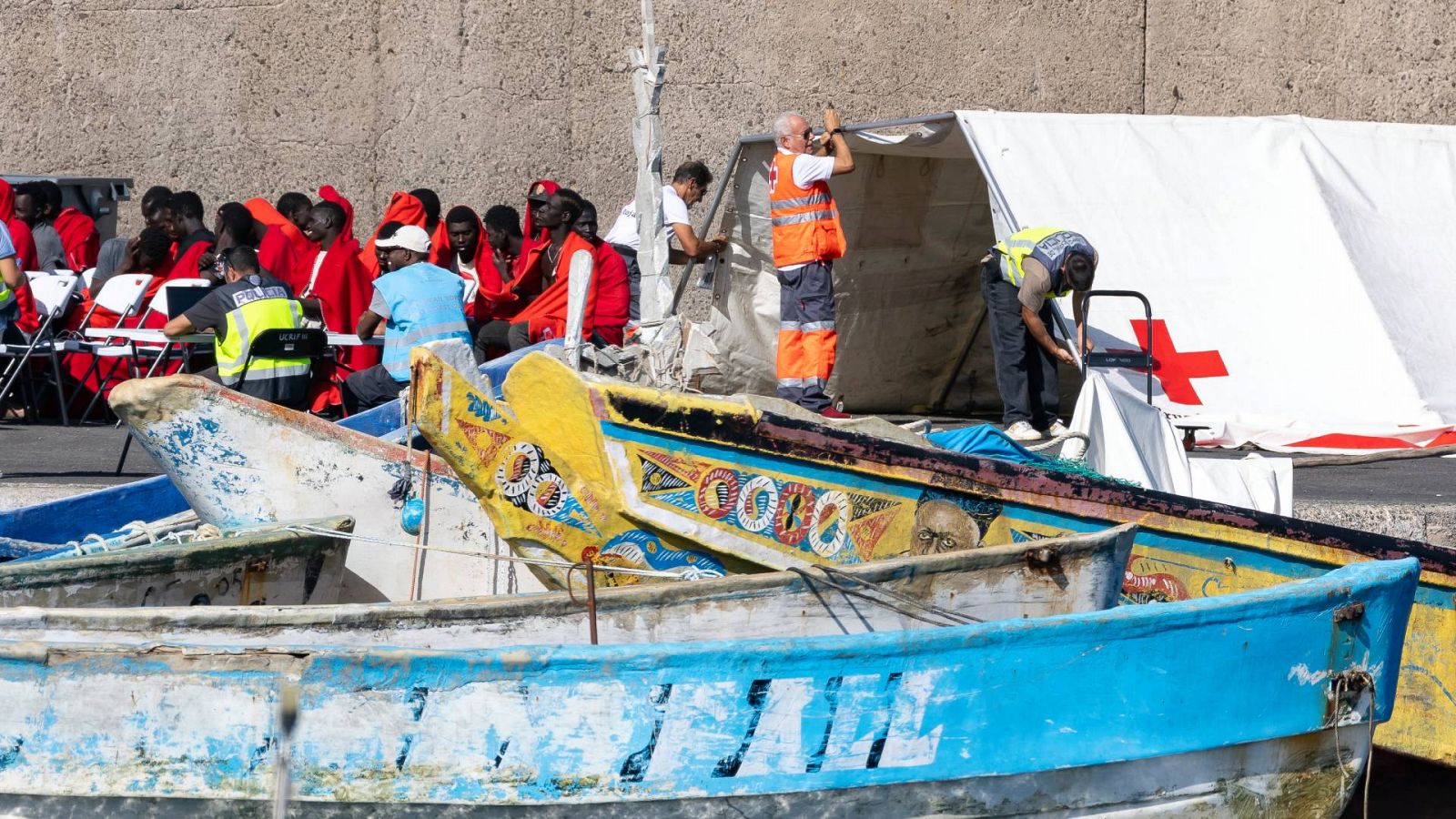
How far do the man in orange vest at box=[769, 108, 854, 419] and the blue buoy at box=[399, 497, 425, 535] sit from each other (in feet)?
8.33

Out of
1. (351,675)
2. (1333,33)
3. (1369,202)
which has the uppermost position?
(1333,33)

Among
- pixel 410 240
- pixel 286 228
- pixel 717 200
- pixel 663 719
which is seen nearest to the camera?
pixel 663 719

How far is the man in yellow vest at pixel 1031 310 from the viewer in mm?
7039

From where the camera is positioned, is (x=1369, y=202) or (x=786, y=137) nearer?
(x=786, y=137)

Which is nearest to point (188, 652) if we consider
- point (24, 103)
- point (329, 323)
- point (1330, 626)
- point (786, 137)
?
point (1330, 626)

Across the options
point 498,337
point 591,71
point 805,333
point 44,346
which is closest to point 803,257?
point 805,333

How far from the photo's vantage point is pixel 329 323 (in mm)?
8953

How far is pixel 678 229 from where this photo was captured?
854 centimetres

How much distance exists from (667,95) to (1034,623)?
25.3ft

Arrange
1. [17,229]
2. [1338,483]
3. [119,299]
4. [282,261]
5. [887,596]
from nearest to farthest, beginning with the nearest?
[887,596]
[1338,483]
[119,299]
[282,261]
[17,229]

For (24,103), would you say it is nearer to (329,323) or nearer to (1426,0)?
(329,323)

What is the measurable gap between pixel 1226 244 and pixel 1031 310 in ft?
6.38

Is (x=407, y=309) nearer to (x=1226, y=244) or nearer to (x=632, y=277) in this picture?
(x=632, y=277)

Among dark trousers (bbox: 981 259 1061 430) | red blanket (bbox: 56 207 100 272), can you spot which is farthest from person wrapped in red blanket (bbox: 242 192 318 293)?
dark trousers (bbox: 981 259 1061 430)
